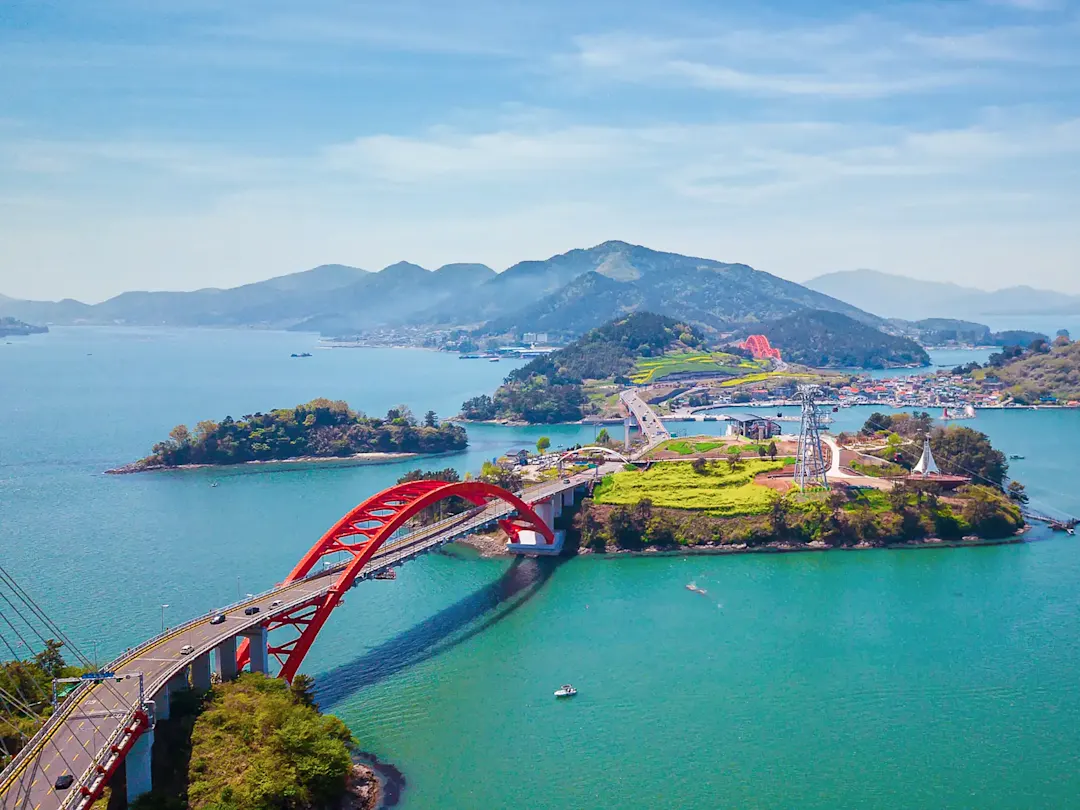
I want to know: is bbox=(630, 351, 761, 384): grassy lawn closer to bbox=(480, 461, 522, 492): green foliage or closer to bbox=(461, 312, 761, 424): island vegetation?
bbox=(461, 312, 761, 424): island vegetation

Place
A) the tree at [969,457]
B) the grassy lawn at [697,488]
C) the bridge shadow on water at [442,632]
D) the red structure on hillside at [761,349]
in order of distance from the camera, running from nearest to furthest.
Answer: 1. the bridge shadow on water at [442,632]
2. the grassy lawn at [697,488]
3. the tree at [969,457]
4. the red structure on hillside at [761,349]

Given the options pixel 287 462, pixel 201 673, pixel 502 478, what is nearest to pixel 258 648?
pixel 201 673

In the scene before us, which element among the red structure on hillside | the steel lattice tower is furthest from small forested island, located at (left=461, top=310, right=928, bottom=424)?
the steel lattice tower

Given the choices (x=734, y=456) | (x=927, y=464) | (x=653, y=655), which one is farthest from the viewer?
(x=734, y=456)

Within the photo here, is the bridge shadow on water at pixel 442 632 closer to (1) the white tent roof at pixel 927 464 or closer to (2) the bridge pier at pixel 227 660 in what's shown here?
(2) the bridge pier at pixel 227 660

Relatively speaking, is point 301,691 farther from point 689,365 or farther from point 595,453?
point 689,365

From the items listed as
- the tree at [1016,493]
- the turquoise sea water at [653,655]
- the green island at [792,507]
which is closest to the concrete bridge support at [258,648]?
the turquoise sea water at [653,655]
